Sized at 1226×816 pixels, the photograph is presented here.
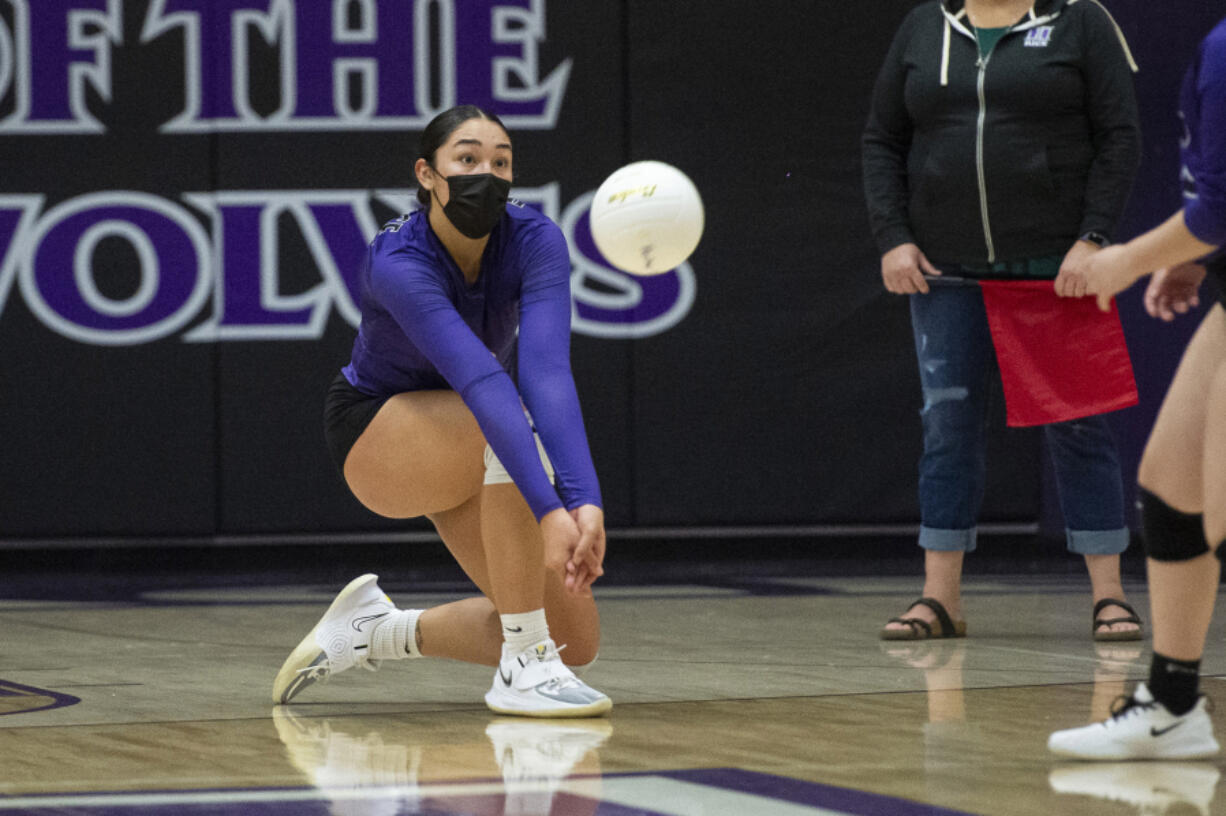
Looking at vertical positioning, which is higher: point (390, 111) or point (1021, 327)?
point (390, 111)

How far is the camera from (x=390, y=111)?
26.5 feet

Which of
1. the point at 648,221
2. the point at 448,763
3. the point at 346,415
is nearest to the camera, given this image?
the point at 448,763

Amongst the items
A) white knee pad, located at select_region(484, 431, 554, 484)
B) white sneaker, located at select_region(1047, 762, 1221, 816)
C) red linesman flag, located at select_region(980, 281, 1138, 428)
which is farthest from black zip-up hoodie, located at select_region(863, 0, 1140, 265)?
white sneaker, located at select_region(1047, 762, 1221, 816)

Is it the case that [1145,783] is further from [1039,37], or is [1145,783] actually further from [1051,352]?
[1039,37]

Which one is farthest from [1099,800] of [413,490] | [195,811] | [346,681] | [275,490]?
[275,490]

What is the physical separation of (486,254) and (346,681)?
1.21 meters

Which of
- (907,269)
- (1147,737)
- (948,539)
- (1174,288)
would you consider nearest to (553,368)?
(1174,288)

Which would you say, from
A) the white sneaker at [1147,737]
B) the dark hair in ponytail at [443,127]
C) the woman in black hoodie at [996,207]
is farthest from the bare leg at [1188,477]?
the woman in black hoodie at [996,207]

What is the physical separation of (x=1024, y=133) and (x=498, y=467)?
232cm

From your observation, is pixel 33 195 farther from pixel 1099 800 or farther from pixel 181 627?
pixel 1099 800

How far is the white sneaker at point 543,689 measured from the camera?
4004 millimetres

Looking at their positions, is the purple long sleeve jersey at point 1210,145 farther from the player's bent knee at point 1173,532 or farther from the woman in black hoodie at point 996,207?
the woman in black hoodie at point 996,207

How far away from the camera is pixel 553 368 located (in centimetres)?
402

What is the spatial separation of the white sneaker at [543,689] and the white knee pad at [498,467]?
36 centimetres
